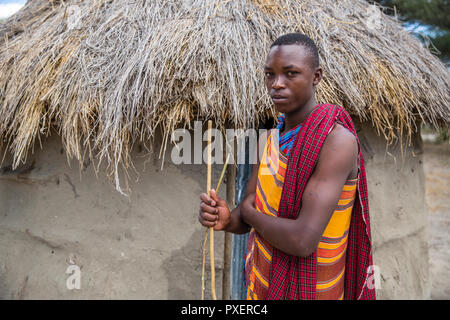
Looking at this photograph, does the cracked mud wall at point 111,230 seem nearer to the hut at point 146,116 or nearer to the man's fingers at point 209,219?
the hut at point 146,116

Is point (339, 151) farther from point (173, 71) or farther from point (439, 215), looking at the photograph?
point (439, 215)

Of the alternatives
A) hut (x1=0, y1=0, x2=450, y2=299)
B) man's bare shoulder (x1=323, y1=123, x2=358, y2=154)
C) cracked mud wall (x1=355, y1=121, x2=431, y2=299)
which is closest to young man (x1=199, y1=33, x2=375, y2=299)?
man's bare shoulder (x1=323, y1=123, x2=358, y2=154)

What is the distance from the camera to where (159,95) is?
1.94m

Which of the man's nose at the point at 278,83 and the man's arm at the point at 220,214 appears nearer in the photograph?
the man's nose at the point at 278,83

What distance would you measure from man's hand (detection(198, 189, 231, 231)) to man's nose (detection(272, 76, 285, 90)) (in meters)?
0.45

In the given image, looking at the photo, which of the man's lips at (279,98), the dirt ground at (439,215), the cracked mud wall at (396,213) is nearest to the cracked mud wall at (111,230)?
the man's lips at (279,98)

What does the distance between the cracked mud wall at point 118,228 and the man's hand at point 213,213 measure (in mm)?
852

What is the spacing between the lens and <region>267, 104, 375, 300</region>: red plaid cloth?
119cm

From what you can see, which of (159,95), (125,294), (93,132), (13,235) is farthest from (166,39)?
(13,235)

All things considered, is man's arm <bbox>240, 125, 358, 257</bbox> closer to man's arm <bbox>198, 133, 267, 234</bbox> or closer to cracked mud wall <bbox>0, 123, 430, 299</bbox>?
man's arm <bbox>198, 133, 267, 234</bbox>

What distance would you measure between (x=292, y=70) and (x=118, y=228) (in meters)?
1.64

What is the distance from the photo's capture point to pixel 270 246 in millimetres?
1358

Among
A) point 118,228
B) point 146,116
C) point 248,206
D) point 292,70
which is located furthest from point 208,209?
point 118,228

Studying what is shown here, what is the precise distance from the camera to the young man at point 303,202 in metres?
1.15
